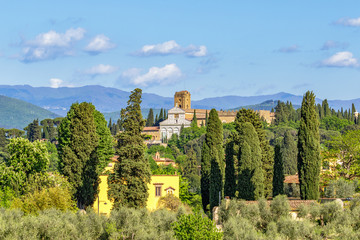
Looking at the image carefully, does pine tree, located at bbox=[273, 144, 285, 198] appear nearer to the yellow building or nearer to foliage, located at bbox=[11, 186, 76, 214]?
the yellow building

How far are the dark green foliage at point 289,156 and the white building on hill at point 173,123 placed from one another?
69.3 m

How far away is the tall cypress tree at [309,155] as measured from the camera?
28391mm

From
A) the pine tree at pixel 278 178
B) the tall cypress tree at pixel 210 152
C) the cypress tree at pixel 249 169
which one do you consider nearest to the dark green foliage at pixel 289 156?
the tall cypress tree at pixel 210 152

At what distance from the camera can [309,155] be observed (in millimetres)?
28625

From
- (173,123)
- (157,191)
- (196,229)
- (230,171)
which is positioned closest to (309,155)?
(230,171)

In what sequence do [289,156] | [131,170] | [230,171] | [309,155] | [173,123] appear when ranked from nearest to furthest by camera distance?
1. [309,155]
2. [131,170]
3. [230,171]
4. [289,156]
5. [173,123]

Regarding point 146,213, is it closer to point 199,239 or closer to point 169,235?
point 169,235

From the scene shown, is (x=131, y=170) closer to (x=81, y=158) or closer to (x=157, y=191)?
(x=81, y=158)

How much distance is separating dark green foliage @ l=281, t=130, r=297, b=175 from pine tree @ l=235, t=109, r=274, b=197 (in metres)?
38.7

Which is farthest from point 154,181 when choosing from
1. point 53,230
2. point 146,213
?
point 53,230

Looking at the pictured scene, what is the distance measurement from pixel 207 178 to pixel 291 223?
58.1ft

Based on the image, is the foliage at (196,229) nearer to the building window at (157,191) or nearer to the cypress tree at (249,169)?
the cypress tree at (249,169)

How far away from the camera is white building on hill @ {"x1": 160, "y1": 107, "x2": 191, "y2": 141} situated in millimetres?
156587

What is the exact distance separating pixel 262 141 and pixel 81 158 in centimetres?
1208
